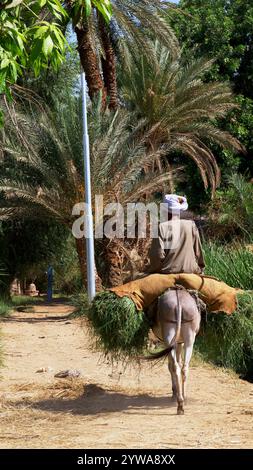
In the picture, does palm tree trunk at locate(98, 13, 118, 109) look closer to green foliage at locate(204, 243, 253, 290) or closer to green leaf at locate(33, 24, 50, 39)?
green foliage at locate(204, 243, 253, 290)

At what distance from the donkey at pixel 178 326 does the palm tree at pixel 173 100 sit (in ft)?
41.3

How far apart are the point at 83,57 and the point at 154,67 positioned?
8.36 feet

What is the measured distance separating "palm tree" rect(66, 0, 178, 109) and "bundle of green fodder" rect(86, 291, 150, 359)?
1131 cm

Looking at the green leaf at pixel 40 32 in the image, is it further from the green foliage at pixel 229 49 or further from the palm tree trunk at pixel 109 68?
the green foliage at pixel 229 49

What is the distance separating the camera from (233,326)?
28.3 ft

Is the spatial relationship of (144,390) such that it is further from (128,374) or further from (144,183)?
(144,183)

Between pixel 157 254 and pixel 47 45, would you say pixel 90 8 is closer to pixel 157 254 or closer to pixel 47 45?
pixel 47 45

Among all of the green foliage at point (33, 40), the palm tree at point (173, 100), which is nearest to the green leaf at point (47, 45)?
the green foliage at point (33, 40)

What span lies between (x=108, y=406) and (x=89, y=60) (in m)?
12.1

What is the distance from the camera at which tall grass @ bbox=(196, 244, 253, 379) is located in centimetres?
866

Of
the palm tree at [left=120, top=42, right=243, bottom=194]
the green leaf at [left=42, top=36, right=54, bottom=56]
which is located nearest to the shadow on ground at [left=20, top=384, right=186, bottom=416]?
the green leaf at [left=42, top=36, right=54, bottom=56]

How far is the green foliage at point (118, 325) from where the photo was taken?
27.8 feet

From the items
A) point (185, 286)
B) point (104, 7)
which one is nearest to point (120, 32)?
point (185, 286)

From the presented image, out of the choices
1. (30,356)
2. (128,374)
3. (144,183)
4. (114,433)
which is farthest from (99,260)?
(114,433)
